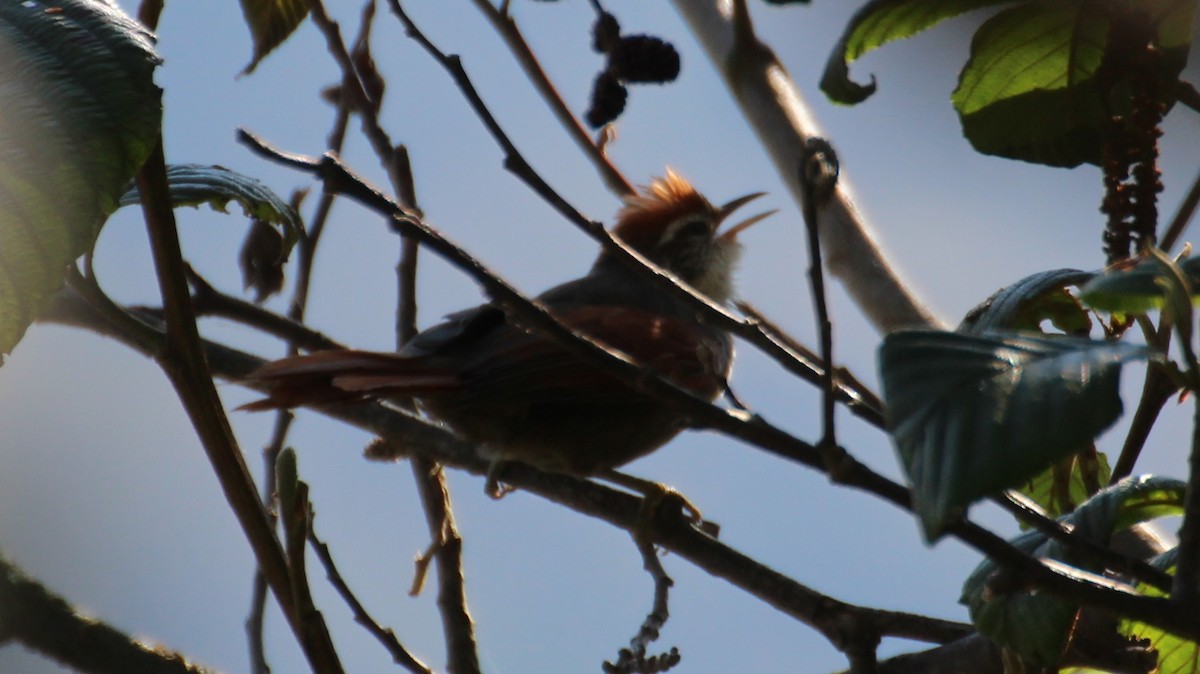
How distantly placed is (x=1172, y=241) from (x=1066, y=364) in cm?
145

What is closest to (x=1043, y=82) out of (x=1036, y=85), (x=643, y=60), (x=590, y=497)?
(x=1036, y=85)

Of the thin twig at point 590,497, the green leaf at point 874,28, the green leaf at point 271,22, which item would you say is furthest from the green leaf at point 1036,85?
the green leaf at point 271,22

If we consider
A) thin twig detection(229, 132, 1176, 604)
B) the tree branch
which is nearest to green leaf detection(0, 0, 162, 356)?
thin twig detection(229, 132, 1176, 604)

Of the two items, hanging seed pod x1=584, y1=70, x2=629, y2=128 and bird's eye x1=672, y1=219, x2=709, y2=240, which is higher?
bird's eye x1=672, y1=219, x2=709, y2=240

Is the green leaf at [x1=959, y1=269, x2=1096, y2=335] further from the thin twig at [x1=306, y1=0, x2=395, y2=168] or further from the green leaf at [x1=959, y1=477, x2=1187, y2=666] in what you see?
the thin twig at [x1=306, y1=0, x2=395, y2=168]

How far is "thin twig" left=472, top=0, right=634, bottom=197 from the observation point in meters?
3.03

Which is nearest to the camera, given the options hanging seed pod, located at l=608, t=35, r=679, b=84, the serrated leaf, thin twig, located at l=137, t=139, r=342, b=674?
thin twig, located at l=137, t=139, r=342, b=674

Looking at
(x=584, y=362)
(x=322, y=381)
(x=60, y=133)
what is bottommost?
(x=60, y=133)

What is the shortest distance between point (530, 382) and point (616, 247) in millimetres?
1481

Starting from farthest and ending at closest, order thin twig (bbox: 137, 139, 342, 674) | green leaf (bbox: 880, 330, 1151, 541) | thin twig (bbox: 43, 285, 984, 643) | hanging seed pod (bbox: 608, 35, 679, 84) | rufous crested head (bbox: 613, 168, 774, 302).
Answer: rufous crested head (bbox: 613, 168, 774, 302) → hanging seed pod (bbox: 608, 35, 679, 84) → thin twig (bbox: 43, 285, 984, 643) → thin twig (bbox: 137, 139, 342, 674) → green leaf (bbox: 880, 330, 1151, 541)

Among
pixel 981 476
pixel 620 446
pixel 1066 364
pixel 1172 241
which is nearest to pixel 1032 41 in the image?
pixel 1172 241

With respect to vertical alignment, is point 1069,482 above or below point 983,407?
above

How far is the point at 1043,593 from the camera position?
4.28ft

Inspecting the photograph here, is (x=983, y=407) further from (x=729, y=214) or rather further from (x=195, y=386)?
(x=729, y=214)
